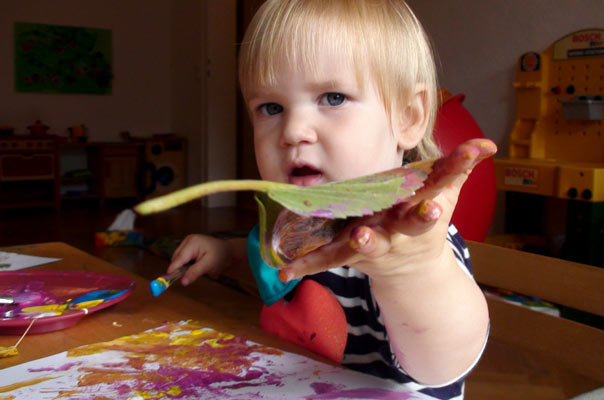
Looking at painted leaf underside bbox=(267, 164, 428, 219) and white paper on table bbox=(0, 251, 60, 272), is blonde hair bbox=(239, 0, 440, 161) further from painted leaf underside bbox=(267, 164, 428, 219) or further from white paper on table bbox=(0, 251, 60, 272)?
white paper on table bbox=(0, 251, 60, 272)

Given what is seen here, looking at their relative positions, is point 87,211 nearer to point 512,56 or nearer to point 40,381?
point 512,56

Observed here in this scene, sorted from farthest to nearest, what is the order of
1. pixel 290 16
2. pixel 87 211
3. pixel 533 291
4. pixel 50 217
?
1. pixel 87 211
2. pixel 50 217
3. pixel 533 291
4. pixel 290 16

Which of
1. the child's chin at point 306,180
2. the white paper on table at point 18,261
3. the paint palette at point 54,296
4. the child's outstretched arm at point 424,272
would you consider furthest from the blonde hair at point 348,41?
the white paper on table at point 18,261

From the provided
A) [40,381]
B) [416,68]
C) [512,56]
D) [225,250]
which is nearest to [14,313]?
[40,381]

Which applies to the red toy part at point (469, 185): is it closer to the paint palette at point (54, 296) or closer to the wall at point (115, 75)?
the paint palette at point (54, 296)

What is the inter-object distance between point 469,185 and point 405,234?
1590 millimetres

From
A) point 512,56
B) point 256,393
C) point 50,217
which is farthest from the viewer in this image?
point 50,217

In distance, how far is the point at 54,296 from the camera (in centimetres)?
78

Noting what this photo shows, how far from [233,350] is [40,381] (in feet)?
0.60

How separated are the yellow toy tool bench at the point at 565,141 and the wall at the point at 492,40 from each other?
7 cm

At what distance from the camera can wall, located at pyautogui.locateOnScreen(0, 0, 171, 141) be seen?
4.98 metres

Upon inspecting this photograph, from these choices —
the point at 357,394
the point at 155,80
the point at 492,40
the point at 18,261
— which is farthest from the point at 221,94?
the point at 357,394

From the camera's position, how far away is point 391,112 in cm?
66

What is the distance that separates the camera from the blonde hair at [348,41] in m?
0.63
